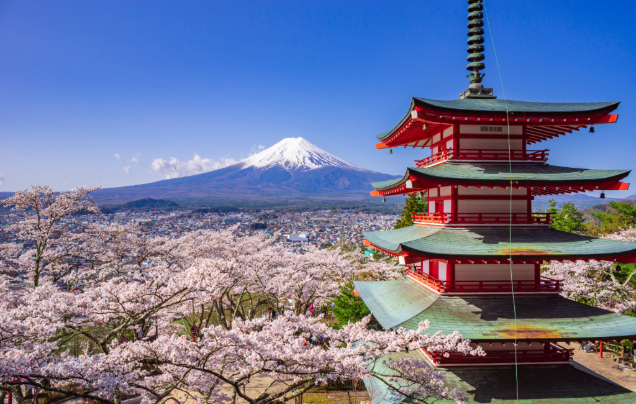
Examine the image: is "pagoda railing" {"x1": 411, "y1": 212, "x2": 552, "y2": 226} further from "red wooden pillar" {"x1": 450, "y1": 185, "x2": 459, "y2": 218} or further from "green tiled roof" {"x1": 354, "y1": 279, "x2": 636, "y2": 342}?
"green tiled roof" {"x1": 354, "y1": 279, "x2": 636, "y2": 342}

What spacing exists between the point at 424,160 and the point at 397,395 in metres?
6.82

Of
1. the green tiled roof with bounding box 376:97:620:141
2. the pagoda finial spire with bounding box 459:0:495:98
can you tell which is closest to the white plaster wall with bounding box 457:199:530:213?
the green tiled roof with bounding box 376:97:620:141

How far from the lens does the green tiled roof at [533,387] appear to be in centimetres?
705

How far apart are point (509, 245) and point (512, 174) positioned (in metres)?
1.83

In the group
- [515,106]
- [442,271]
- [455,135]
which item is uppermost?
[515,106]

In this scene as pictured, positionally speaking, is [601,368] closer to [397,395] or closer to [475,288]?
[475,288]

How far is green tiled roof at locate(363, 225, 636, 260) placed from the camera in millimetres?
7426

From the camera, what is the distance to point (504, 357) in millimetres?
8039

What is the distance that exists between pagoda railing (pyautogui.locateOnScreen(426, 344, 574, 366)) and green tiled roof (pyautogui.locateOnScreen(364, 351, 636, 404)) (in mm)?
161

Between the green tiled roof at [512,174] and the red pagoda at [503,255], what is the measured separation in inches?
1.2

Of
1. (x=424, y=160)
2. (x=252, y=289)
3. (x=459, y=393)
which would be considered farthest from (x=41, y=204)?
(x=459, y=393)

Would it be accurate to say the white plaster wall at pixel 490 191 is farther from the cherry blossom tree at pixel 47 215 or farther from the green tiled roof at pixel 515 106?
the cherry blossom tree at pixel 47 215

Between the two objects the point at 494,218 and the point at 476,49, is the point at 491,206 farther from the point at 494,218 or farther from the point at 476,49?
the point at 476,49

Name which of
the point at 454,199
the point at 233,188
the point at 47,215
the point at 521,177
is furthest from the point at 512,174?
the point at 233,188
